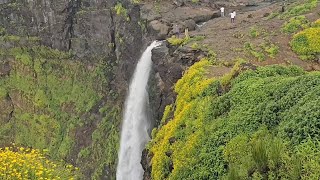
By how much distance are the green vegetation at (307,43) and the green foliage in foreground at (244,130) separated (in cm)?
456

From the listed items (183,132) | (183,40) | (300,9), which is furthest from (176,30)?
(183,132)

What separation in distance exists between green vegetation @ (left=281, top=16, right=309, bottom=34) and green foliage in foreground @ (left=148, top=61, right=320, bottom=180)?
7.29 metres

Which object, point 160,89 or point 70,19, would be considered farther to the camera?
point 70,19

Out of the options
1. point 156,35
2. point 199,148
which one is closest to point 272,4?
point 156,35

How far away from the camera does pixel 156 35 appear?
29688 millimetres

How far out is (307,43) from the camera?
20.3m

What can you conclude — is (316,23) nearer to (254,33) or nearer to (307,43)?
(307,43)

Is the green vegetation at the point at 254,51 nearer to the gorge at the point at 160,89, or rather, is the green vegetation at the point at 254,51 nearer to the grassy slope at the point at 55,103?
the gorge at the point at 160,89

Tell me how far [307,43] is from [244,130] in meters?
10.2

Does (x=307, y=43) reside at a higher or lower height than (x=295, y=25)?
lower

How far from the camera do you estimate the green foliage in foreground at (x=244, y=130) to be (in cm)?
919

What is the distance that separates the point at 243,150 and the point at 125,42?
2591cm

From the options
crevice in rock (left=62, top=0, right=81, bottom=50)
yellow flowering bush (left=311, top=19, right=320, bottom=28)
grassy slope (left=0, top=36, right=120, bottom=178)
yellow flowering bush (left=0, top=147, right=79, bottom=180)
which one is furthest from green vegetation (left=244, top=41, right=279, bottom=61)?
crevice in rock (left=62, top=0, right=81, bottom=50)

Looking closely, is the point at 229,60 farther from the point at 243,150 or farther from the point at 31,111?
the point at 31,111
